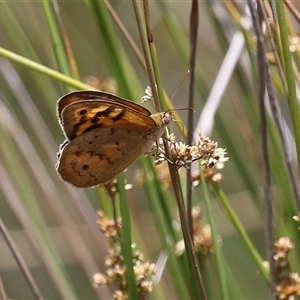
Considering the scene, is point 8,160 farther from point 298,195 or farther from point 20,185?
point 298,195

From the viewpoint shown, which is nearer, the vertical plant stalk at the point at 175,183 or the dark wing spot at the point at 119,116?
the vertical plant stalk at the point at 175,183

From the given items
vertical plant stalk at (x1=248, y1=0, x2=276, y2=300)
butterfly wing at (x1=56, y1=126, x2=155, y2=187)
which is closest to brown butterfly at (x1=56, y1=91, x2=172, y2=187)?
butterfly wing at (x1=56, y1=126, x2=155, y2=187)

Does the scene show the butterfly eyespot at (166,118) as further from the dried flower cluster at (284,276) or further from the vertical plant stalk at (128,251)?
the dried flower cluster at (284,276)

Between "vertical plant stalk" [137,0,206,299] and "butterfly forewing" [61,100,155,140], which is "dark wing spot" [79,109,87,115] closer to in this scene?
"butterfly forewing" [61,100,155,140]

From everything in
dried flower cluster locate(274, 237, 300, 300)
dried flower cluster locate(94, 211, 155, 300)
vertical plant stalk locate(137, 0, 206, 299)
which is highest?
vertical plant stalk locate(137, 0, 206, 299)

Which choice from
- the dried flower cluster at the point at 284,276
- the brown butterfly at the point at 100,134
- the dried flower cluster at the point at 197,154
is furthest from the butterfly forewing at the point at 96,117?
the dried flower cluster at the point at 284,276

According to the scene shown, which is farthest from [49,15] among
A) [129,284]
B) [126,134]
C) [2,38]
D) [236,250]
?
[2,38]
